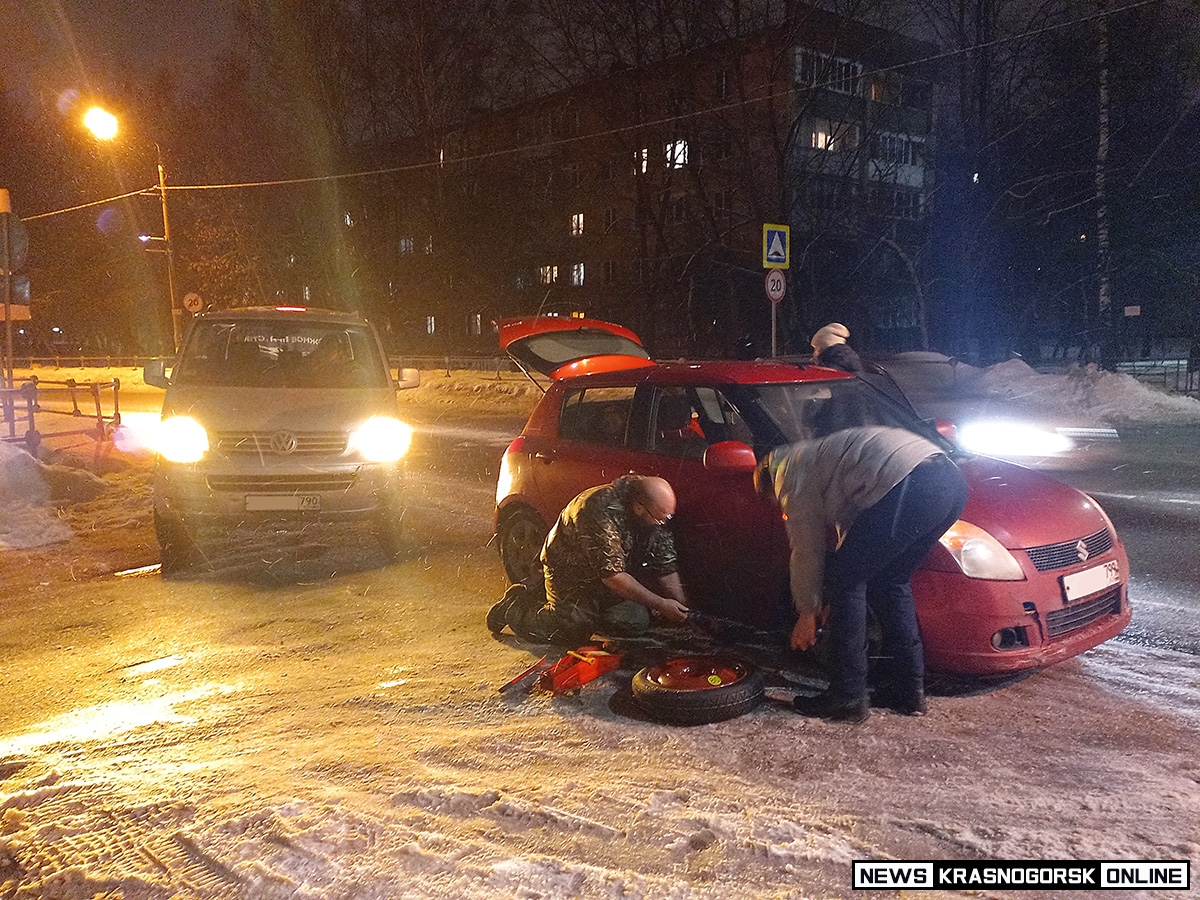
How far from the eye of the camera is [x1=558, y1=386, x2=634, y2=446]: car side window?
5.82m

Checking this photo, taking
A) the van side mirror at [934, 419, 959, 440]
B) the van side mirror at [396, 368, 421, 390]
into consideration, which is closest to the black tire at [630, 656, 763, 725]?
the van side mirror at [934, 419, 959, 440]

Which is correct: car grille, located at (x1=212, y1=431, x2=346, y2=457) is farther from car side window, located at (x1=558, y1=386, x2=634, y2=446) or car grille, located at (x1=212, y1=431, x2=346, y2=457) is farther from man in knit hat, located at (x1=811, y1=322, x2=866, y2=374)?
man in knit hat, located at (x1=811, y1=322, x2=866, y2=374)

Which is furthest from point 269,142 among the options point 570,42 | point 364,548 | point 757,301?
point 364,548

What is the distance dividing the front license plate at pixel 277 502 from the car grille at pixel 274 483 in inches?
1.2

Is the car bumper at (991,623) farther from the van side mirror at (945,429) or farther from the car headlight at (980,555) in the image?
the van side mirror at (945,429)

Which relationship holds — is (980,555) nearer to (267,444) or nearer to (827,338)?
(827,338)

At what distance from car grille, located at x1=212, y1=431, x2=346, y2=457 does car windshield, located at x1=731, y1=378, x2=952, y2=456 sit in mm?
3761

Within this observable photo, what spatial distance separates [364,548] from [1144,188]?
28285 millimetres

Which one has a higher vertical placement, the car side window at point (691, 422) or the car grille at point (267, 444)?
the car side window at point (691, 422)

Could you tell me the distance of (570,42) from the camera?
2595 cm

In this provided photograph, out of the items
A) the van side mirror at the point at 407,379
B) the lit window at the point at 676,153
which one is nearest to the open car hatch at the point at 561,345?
the van side mirror at the point at 407,379

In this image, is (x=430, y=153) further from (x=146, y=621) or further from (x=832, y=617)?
(x=832, y=617)

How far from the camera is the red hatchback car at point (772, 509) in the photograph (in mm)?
4234

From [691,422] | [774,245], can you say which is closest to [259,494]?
[691,422]
